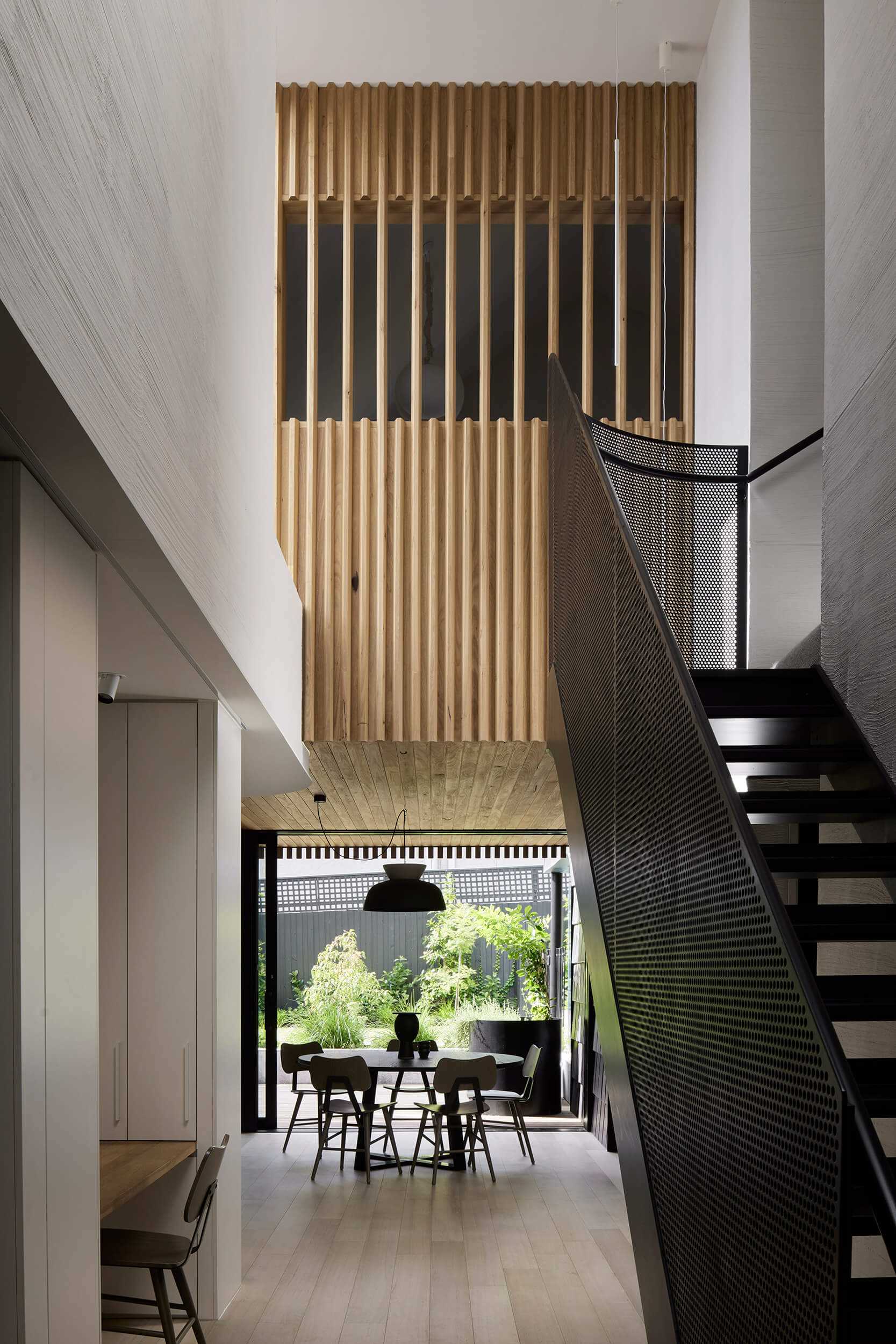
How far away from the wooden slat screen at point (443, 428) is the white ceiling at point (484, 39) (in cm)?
10

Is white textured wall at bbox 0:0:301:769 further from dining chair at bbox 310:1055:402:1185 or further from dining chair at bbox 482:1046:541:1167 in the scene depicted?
dining chair at bbox 482:1046:541:1167

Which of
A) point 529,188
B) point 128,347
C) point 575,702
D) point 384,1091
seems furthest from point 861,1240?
point 384,1091

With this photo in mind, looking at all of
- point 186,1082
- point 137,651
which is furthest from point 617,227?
point 186,1082

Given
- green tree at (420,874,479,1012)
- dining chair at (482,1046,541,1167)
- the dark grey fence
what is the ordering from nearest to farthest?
dining chair at (482,1046,541,1167) → green tree at (420,874,479,1012) → the dark grey fence

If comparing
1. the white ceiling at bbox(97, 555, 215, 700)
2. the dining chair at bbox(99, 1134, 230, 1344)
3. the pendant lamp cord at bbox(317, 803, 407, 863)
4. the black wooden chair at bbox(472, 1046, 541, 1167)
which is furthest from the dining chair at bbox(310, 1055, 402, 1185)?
the white ceiling at bbox(97, 555, 215, 700)

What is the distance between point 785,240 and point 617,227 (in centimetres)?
118

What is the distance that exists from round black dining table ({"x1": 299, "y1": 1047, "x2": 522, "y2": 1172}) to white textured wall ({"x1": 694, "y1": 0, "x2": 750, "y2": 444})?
5653 millimetres

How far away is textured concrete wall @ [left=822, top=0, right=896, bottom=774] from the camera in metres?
3.62

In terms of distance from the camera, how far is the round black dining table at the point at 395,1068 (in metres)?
9.77

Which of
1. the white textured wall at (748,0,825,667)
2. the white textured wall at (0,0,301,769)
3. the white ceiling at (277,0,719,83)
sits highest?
the white ceiling at (277,0,719,83)

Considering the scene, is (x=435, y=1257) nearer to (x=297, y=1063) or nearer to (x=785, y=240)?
(x=297, y=1063)

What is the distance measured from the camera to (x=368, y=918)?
15977mm

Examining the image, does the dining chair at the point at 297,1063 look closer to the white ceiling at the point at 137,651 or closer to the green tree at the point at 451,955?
the green tree at the point at 451,955

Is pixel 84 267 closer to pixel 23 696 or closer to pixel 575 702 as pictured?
pixel 23 696
